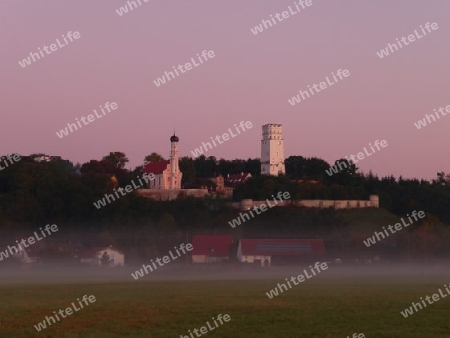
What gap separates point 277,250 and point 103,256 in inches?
695

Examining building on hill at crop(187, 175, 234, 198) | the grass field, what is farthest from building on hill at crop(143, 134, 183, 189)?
the grass field

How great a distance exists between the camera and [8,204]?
364ft

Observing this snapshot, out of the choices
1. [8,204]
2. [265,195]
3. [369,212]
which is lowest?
[369,212]

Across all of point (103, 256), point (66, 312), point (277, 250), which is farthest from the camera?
point (277, 250)

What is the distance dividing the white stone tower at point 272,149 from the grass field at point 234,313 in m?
112

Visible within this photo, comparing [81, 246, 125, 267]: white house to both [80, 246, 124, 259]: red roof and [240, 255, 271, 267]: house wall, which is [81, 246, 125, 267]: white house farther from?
[240, 255, 271, 267]: house wall

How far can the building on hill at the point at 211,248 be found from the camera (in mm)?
88550

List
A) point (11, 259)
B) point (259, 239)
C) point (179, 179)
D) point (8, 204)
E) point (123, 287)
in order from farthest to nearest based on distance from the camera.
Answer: point (179, 179), point (8, 204), point (259, 239), point (11, 259), point (123, 287)

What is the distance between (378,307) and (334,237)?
68991 millimetres

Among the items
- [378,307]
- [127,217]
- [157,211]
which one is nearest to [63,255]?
[127,217]

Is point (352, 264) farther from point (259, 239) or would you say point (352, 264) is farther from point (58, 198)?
point (58, 198)

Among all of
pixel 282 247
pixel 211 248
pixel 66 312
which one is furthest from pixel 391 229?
pixel 66 312

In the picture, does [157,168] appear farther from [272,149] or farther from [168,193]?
[272,149]

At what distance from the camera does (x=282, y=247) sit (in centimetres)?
9100
